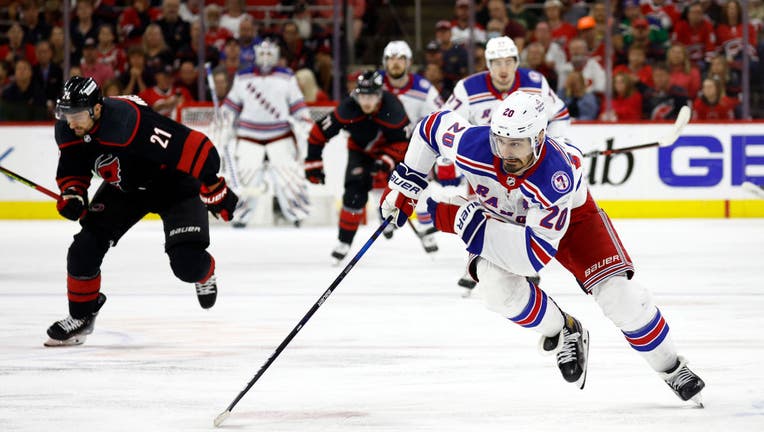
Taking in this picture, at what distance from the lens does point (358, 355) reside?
500cm

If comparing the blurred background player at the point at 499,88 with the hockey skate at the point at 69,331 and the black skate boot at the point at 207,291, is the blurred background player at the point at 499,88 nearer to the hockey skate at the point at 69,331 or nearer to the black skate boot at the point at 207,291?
the black skate boot at the point at 207,291

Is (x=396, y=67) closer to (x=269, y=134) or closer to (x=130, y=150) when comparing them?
(x=269, y=134)

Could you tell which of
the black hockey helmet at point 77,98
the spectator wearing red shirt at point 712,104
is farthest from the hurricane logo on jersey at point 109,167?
the spectator wearing red shirt at point 712,104

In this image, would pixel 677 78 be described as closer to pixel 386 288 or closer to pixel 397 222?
pixel 386 288

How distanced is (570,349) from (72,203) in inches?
79.8

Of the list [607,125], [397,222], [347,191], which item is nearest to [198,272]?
[397,222]

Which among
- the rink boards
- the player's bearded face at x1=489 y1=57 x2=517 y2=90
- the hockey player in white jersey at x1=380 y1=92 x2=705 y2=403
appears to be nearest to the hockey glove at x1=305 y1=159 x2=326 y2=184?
the player's bearded face at x1=489 y1=57 x2=517 y2=90

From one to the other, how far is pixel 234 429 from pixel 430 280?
155 inches

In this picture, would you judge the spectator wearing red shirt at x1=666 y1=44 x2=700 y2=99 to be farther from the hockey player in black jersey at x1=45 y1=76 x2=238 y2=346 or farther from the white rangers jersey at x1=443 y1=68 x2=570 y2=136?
the hockey player in black jersey at x1=45 y1=76 x2=238 y2=346

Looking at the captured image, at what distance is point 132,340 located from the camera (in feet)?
17.7

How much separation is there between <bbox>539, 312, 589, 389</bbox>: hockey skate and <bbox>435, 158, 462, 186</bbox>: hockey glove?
3.42 meters

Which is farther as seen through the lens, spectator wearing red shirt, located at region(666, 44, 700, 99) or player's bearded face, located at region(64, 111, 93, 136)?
spectator wearing red shirt, located at region(666, 44, 700, 99)

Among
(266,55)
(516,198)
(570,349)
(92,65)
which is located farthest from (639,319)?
(92,65)

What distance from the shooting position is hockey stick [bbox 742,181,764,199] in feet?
36.4
